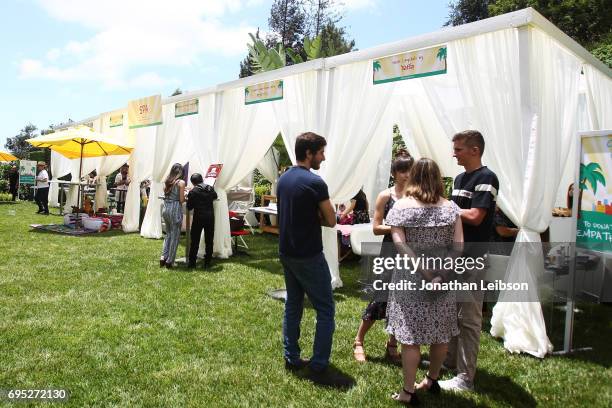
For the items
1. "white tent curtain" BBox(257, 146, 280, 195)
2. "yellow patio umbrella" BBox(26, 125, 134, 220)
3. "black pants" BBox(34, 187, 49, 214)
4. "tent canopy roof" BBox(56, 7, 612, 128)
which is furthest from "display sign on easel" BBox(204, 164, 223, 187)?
"black pants" BBox(34, 187, 49, 214)

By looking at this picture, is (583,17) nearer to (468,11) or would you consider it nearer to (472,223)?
(468,11)

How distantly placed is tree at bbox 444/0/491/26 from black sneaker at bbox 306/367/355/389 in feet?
100

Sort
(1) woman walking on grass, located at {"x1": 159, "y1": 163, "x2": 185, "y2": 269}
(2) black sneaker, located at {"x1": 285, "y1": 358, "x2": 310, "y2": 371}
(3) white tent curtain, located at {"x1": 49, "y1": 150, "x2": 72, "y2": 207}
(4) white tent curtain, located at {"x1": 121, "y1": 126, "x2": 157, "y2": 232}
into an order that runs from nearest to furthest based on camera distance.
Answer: (2) black sneaker, located at {"x1": 285, "y1": 358, "x2": 310, "y2": 371} < (1) woman walking on grass, located at {"x1": 159, "y1": 163, "x2": 185, "y2": 269} < (4) white tent curtain, located at {"x1": 121, "y1": 126, "x2": 157, "y2": 232} < (3) white tent curtain, located at {"x1": 49, "y1": 150, "x2": 72, "y2": 207}

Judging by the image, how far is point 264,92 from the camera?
23.1ft

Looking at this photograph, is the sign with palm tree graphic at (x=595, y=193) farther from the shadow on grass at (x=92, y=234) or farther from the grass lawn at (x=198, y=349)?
the shadow on grass at (x=92, y=234)

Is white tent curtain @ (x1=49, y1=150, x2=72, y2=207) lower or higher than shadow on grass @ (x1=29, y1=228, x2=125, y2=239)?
higher

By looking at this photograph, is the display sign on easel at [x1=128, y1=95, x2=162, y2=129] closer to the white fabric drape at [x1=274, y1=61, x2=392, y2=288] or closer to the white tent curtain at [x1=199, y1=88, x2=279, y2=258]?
the white tent curtain at [x1=199, y1=88, x2=279, y2=258]

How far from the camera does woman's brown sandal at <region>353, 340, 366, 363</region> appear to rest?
3559 mm

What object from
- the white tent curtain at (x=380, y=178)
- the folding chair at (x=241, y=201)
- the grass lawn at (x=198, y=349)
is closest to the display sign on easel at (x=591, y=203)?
the grass lawn at (x=198, y=349)

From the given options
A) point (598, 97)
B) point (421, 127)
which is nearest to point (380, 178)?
point (421, 127)

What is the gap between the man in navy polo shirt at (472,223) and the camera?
2.91 metres

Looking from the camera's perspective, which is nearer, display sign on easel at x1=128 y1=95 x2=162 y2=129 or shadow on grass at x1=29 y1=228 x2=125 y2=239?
shadow on grass at x1=29 y1=228 x2=125 y2=239

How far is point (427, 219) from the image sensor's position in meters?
2.63

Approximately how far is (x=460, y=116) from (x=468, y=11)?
97.3 ft
